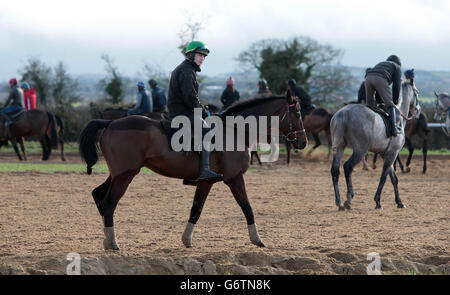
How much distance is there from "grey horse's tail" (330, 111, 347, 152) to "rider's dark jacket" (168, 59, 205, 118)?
4.58m

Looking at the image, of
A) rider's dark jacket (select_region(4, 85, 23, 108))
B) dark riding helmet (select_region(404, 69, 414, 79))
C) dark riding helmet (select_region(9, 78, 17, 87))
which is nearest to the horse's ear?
dark riding helmet (select_region(404, 69, 414, 79))

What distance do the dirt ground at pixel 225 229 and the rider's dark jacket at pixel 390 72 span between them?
89.0 inches

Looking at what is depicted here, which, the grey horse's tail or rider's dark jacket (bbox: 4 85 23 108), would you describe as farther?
rider's dark jacket (bbox: 4 85 23 108)

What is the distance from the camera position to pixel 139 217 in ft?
35.2

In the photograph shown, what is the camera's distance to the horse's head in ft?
28.4

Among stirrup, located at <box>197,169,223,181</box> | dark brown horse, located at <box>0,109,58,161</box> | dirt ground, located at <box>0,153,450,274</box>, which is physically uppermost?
stirrup, located at <box>197,169,223,181</box>

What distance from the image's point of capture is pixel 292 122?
870 centimetres

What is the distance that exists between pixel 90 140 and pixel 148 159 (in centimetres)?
79

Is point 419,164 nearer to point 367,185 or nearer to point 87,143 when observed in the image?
point 367,185

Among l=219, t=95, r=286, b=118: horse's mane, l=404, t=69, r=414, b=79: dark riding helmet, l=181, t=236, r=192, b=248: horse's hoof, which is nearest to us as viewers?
l=181, t=236, r=192, b=248: horse's hoof

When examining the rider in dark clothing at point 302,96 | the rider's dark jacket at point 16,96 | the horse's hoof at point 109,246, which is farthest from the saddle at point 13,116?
the horse's hoof at point 109,246

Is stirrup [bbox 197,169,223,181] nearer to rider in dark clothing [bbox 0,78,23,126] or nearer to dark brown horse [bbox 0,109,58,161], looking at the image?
dark brown horse [bbox 0,109,58,161]

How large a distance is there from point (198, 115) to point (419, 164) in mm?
15391
